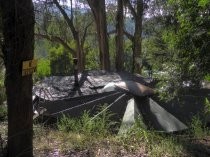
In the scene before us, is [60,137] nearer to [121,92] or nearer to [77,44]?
[121,92]

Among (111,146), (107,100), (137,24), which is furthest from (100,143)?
(137,24)

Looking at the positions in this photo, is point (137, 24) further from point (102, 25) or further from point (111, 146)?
point (111, 146)

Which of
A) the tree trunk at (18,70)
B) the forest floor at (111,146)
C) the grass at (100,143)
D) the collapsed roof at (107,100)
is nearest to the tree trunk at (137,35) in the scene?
the collapsed roof at (107,100)

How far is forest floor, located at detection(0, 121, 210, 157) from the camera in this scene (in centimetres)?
644

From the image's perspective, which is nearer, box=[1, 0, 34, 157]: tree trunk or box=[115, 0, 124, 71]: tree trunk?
box=[1, 0, 34, 157]: tree trunk

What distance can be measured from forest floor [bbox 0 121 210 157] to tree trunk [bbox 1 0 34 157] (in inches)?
23.8

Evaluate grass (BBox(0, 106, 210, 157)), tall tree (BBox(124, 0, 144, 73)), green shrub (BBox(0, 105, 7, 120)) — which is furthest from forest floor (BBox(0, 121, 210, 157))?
tall tree (BBox(124, 0, 144, 73))

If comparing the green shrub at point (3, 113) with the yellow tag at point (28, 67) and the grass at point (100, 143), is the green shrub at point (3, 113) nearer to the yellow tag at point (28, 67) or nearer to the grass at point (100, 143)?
the grass at point (100, 143)

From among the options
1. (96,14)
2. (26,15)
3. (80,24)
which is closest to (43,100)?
(26,15)

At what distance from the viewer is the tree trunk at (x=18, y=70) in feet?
17.5

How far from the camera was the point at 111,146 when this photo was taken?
6797 mm

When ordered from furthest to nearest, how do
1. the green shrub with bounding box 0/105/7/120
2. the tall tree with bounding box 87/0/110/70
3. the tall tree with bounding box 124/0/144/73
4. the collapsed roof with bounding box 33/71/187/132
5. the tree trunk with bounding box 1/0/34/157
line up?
the tall tree with bounding box 124/0/144/73
the tall tree with bounding box 87/0/110/70
the collapsed roof with bounding box 33/71/187/132
the green shrub with bounding box 0/105/7/120
the tree trunk with bounding box 1/0/34/157

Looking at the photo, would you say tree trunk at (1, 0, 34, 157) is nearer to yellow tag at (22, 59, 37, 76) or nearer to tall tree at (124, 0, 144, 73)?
yellow tag at (22, 59, 37, 76)

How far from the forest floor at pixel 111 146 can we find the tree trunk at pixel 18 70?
0.60m
